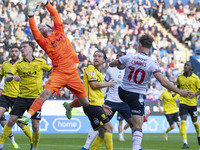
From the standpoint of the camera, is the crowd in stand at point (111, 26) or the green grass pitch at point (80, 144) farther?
the crowd in stand at point (111, 26)

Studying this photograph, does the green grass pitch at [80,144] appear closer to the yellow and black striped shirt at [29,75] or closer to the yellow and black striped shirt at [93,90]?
the yellow and black striped shirt at [29,75]

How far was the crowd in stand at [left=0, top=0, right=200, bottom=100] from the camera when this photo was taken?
80.6 ft

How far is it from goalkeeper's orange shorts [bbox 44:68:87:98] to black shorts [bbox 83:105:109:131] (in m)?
0.39

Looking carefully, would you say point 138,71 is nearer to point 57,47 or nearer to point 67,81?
point 67,81

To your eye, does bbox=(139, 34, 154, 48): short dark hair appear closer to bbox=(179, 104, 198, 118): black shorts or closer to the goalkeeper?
the goalkeeper

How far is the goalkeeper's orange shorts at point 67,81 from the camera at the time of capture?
8.41 m

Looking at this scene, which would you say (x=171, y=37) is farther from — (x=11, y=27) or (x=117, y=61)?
(x=117, y=61)

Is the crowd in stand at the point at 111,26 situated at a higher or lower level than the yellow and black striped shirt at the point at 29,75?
lower

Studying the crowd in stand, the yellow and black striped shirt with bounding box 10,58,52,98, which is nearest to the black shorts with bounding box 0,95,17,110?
the yellow and black striped shirt with bounding box 10,58,52,98

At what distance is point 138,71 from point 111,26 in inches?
802

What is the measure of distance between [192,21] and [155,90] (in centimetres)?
915

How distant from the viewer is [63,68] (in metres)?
8.58

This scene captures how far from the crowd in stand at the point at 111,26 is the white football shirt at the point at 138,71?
13766 millimetres

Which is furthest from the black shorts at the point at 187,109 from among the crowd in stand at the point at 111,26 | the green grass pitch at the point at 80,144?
the crowd in stand at the point at 111,26
